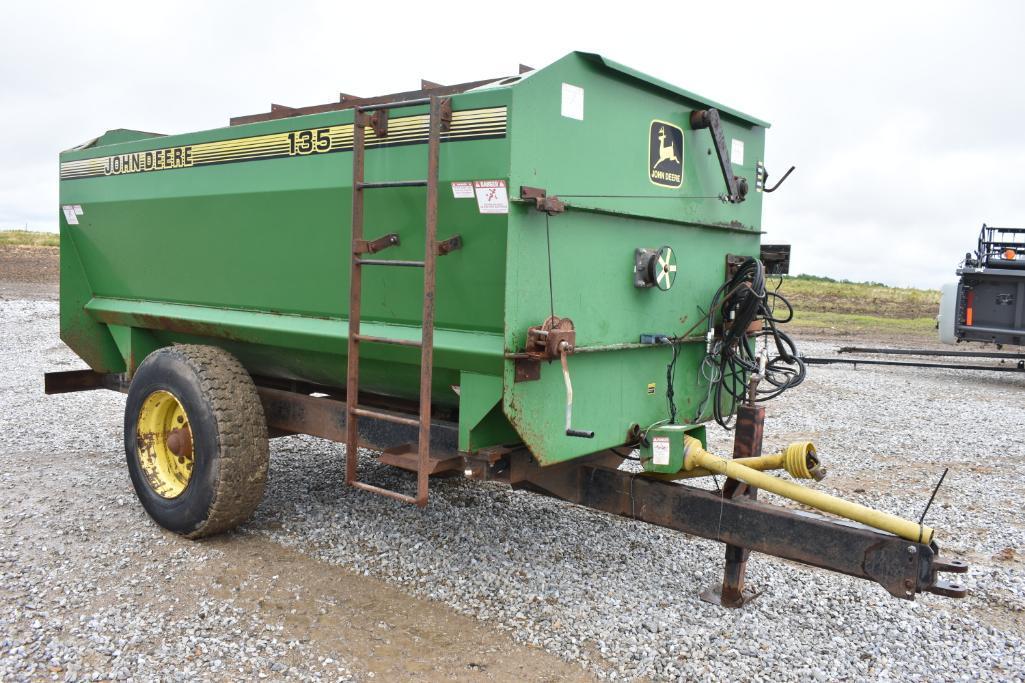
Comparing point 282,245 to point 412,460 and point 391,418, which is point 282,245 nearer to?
point 391,418

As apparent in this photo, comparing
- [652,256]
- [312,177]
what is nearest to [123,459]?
[312,177]

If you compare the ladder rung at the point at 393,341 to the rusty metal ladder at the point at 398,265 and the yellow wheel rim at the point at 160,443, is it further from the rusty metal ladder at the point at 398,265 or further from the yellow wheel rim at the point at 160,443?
the yellow wheel rim at the point at 160,443

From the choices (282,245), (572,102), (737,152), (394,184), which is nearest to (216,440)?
(282,245)

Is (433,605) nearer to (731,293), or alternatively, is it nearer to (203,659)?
(203,659)

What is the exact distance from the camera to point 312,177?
173 inches

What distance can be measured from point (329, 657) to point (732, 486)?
198 cm

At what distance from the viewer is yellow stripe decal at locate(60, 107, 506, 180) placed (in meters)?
3.56

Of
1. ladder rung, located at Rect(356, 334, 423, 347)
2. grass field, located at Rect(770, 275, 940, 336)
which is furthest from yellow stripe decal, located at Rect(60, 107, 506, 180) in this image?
grass field, located at Rect(770, 275, 940, 336)

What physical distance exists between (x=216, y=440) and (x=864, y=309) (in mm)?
24527

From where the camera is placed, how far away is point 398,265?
3.77 meters

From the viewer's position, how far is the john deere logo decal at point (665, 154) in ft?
13.9

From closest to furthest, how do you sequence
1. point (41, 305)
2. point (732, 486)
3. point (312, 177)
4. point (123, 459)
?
point (732, 486), point (312, 177), point (123, 459), point (41, 305)

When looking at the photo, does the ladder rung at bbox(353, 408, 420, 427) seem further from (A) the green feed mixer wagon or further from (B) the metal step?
(B) the metal step

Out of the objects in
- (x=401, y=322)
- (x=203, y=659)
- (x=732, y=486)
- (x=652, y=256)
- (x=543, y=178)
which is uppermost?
(x=543, y=178)
